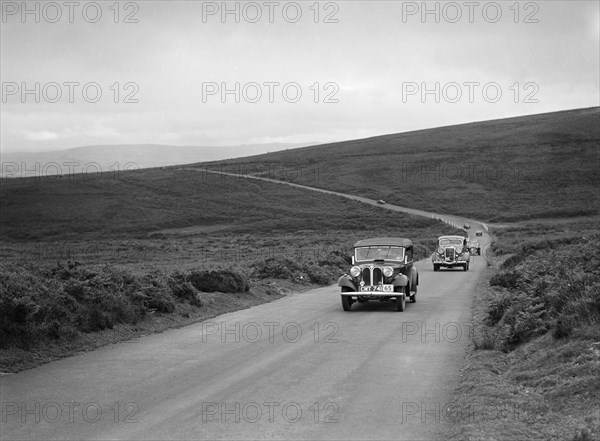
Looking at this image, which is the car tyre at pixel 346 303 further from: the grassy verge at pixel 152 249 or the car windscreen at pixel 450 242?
the car windscreen at pixel 450 242

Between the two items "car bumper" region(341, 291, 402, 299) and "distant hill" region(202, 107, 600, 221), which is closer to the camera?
"car bumper" region(341, 291, 402, 299)

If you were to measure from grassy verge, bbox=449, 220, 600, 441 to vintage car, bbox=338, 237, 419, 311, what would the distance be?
3.34 m

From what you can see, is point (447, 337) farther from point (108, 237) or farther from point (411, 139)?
point (411, 139)

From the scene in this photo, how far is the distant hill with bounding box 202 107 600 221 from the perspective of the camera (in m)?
115

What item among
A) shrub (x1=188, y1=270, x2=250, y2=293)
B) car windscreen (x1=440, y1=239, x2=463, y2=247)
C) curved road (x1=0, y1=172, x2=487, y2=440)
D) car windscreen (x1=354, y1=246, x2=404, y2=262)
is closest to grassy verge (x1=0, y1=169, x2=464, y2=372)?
shrub (x1=188, y1=270, x2=250, y2=293)

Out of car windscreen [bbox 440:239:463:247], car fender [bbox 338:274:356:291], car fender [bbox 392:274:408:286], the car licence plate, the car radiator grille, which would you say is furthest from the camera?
car windscreen [bbox 440:239:463:247]

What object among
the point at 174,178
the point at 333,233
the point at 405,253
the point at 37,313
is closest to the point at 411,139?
the point at 174,178

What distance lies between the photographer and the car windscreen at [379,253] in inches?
895

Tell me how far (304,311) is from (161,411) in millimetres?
11626

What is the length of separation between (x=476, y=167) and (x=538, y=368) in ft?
423

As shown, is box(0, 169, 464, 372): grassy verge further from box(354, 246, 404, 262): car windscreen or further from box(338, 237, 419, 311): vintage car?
box(354, 246, 404, 262): car windscreen

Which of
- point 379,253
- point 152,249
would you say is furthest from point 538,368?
point 152,249

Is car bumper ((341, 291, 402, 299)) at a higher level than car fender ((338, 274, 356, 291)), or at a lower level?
lower

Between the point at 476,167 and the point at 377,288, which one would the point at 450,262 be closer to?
the point at 377,288
